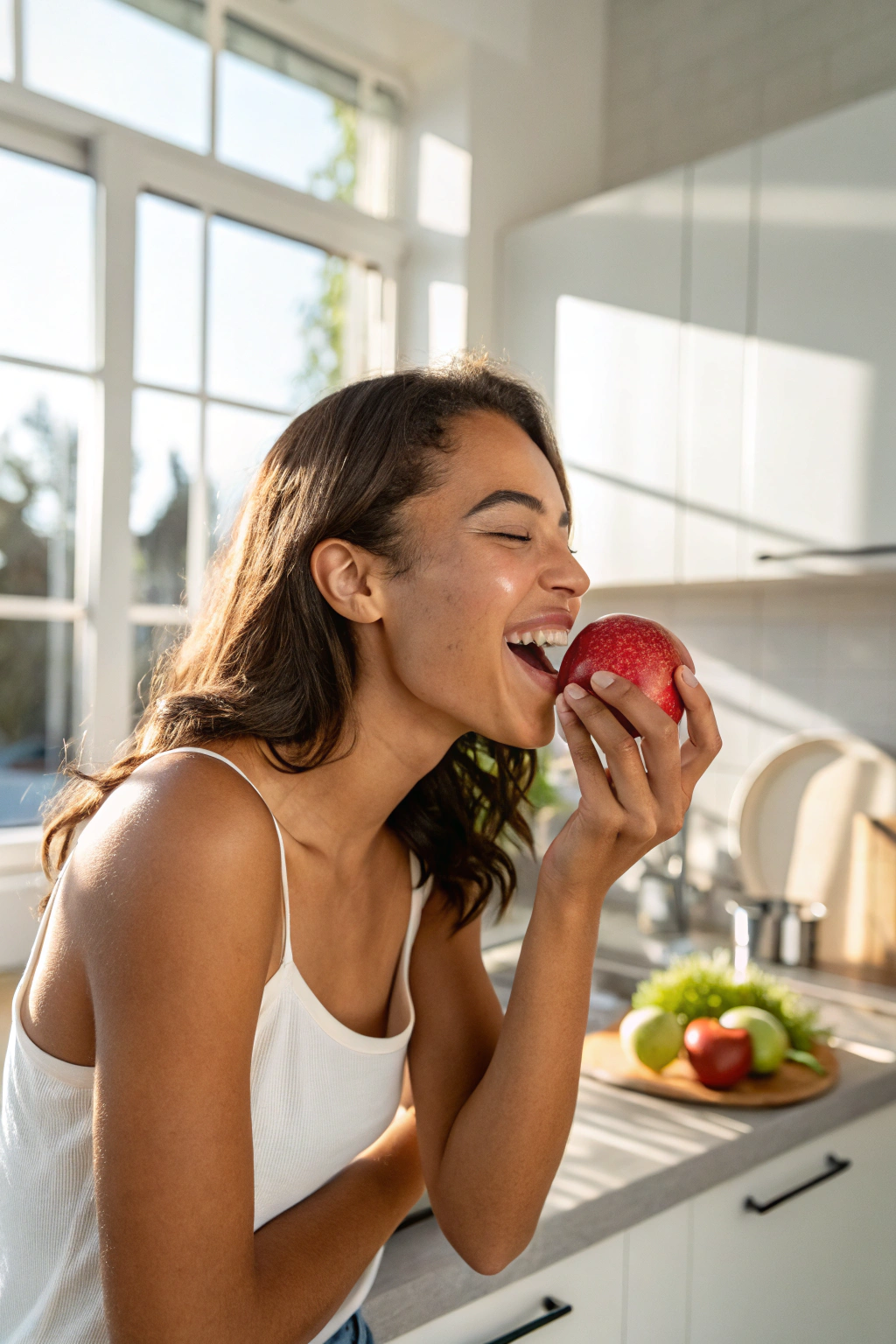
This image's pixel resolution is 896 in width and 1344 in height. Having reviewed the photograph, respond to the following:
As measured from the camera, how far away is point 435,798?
1.16 meters

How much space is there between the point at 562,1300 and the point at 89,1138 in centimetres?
60

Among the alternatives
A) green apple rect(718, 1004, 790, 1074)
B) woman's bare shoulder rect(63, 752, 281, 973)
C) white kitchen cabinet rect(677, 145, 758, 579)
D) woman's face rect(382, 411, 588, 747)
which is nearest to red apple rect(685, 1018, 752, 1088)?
green apple rect(718, 1004, 790, 1074)

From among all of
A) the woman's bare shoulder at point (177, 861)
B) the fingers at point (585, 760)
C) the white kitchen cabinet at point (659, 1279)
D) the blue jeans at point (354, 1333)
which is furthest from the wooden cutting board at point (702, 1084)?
the woman's bare shoulder at point (177, 861)

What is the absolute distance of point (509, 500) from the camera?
36.4 inches

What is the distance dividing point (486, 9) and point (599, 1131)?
2.44m

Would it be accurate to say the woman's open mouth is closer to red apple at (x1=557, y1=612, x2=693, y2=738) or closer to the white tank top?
red apple at (x1=557, y1=612, x2=693, y2=738)

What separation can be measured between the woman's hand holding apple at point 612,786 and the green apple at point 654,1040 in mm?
639

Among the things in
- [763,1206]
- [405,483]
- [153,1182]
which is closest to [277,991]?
[153,1182]

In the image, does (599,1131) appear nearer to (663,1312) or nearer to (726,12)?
(663,1312)

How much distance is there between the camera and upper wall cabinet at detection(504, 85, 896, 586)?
189 cm

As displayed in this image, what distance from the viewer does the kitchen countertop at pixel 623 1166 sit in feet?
3.34

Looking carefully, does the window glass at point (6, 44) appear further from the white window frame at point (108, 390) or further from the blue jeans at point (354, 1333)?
the blue jeans at point (354, 1333)

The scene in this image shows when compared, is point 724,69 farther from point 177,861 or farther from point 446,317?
point 177,861

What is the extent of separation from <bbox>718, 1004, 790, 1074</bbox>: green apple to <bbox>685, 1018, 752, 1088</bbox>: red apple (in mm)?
18
